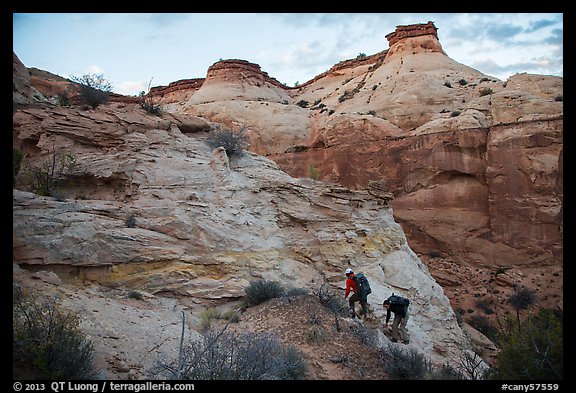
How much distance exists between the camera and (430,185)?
63.1 feet

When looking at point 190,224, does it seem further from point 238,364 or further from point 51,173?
point 238,364

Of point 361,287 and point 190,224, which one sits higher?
point 190,224

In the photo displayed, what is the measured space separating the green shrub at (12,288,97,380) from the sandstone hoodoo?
1.83ft

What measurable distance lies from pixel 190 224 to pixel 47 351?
465 centimetres

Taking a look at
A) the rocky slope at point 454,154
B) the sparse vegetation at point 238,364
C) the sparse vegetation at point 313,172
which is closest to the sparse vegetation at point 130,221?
the sparse vegetation at point 238,364

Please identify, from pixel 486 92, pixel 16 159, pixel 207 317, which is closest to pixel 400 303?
pixel 207 317

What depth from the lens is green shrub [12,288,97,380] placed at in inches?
149

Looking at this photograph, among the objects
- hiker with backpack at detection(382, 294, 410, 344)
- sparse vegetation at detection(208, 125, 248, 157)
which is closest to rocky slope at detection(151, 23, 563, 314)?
sparse vegetation at detection(208, 125, 248, 157)

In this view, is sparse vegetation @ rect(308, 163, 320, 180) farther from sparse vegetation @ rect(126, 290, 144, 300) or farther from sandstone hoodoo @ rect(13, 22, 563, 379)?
sparse vegetation @ rect(126, 290, 144, 300)

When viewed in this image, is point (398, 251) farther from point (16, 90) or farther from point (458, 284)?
point (16, 90)

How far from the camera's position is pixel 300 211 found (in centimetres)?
1067

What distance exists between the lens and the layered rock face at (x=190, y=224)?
7000 millimetres

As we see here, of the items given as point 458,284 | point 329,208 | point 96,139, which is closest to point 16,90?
point 96,139

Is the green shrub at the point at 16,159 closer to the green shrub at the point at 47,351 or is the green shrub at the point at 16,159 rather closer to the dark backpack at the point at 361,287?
the green shrub at the point at 47,351
